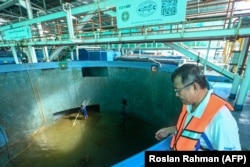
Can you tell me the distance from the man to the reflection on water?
12.5ft

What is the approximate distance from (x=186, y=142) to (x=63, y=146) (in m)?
4.99

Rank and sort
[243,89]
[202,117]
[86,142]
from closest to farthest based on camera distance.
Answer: [202,117]
[243,89]
[86,142]

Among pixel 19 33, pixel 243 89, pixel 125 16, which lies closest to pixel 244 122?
pixel 243 89

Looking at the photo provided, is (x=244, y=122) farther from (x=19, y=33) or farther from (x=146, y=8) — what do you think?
(x=19, y=33)

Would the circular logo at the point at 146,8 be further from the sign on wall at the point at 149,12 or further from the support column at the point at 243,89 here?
the support column at the point at 243,89

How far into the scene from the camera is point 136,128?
6.15 metres

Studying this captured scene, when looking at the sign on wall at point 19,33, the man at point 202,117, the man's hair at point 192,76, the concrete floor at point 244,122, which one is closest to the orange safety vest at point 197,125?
the man at point 202,117

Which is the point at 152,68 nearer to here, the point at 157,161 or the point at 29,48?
the point at 157,161

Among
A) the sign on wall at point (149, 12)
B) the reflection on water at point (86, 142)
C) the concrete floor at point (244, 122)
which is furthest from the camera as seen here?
the reflection on water at point (86, 142)

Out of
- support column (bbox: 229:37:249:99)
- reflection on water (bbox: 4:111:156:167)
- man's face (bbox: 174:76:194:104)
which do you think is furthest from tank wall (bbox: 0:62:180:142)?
man's face (bbox: 174:76:194:104)

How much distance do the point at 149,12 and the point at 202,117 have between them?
230 centimetres

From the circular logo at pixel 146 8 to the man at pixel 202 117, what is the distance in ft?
6.29

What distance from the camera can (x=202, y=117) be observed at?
42.4 inches

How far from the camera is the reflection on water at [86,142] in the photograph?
443 centimetres
